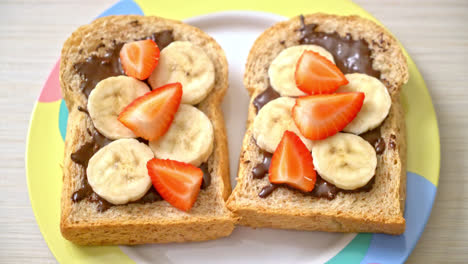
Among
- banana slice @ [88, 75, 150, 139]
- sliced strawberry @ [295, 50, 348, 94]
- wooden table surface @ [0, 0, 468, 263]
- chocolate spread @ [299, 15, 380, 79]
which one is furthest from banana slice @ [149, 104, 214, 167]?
wooden table surface @ [0, 0, 468, 263]

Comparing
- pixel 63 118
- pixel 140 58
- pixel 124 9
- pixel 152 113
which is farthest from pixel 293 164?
pixel 124 9

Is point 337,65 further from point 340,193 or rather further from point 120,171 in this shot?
point 120,171

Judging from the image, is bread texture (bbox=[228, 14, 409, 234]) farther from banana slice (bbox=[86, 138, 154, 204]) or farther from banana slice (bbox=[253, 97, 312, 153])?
banana slice (bbox=[86, 138, 154, 204])

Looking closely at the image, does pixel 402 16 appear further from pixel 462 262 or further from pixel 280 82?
pixel 462 262

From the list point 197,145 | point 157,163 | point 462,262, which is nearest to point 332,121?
point 197,145

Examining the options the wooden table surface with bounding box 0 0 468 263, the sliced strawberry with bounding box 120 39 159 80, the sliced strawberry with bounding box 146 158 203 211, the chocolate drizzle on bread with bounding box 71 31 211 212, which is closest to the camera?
the sliced strawberry with bounding box 146 158 203 211
